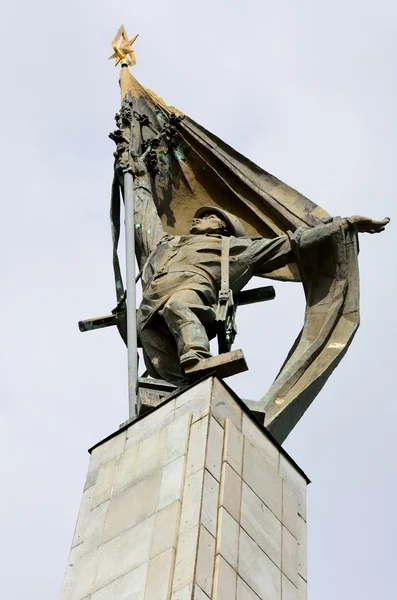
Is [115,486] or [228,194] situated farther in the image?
[228,194]

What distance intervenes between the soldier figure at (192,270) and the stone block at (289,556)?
1.72 m

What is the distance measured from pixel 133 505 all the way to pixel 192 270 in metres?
3.06

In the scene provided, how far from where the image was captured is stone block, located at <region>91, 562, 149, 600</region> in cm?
1091

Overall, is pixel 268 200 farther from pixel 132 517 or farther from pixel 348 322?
pixel 132 517

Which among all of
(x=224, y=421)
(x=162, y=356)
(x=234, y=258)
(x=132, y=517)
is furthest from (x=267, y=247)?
(x=132, y=517)

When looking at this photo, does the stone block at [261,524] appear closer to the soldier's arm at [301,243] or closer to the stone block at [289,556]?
the stone block at [289,556]

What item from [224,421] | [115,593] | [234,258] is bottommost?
[115,593]

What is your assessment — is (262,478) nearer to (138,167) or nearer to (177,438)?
(177,438)

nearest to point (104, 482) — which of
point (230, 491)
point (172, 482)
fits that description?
point (172, 482)

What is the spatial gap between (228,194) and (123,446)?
4.61m

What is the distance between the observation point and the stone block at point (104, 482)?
12164 millimetres

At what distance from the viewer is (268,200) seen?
1590 cm

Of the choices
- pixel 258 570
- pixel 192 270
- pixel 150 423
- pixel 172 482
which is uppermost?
pixel 192 270

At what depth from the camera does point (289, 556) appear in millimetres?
11836
